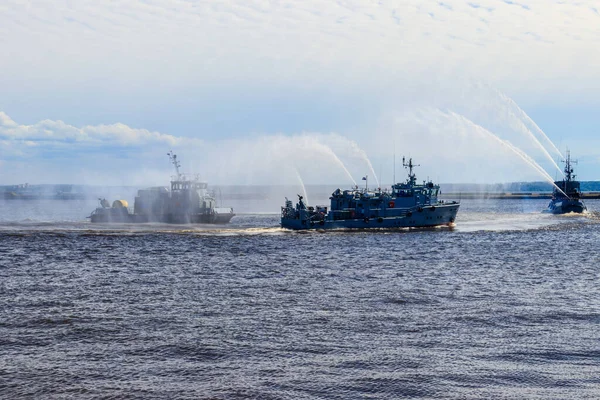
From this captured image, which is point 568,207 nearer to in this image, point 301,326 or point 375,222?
point 375,222

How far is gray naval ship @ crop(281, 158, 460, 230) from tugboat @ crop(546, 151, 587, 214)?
5626 centimetres

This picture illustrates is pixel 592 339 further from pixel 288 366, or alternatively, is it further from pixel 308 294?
pixel 308 294

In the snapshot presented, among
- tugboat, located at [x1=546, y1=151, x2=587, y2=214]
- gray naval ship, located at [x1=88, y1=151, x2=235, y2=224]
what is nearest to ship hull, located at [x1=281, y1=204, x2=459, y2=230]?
gray naval ship, located at [x1=88, y1=151, x2=235, y2=224]

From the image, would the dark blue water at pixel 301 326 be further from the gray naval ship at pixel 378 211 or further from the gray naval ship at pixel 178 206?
the gray naval ship at pixel 178 206

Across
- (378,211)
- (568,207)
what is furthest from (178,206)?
(568,207)

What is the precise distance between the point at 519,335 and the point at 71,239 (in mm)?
66985

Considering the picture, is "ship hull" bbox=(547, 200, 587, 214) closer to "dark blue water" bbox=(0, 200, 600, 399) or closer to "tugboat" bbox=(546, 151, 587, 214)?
"tugboat" bbox=(546, 151, 587, 214)

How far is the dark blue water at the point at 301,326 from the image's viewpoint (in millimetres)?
23906

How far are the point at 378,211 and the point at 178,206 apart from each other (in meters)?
36.4

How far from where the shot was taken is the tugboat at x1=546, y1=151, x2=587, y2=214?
5640 inches

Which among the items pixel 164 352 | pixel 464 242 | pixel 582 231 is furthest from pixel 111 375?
pixel 582 231

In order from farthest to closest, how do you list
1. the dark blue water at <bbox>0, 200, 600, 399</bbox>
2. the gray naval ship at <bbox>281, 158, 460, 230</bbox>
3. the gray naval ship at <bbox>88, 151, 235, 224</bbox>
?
the gray naval ship at <bbox>88, 151, 235, 224</bbox> → the gray naval ship at <bbox>281, 158, 460, 230</bbox> → the dark blue water at <bbox>0, 200, 600, 399</bbox>

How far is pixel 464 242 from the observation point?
79438mm

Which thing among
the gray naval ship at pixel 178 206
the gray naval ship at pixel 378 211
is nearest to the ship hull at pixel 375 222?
the gray naval ship at pixel 378 211
